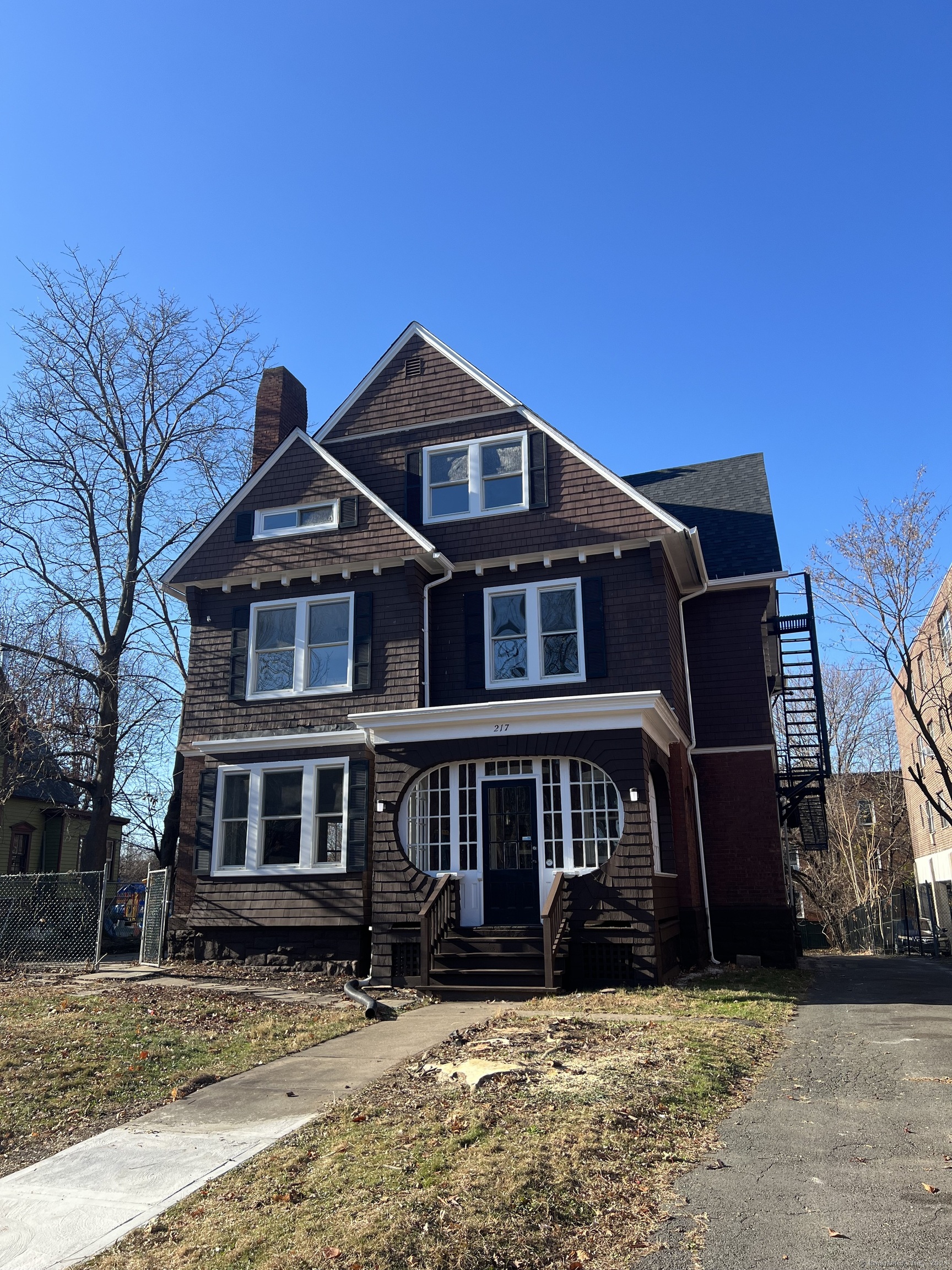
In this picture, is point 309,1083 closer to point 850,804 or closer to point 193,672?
point 193,672

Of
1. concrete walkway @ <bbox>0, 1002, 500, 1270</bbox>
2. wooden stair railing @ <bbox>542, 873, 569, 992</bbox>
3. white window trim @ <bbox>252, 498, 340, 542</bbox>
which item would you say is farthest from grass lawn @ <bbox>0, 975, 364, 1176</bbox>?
white window trim @ <bbox>252, 498, 340, 542</bbox>

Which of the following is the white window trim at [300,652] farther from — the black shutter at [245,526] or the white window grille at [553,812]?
the white window grille at [553,812]

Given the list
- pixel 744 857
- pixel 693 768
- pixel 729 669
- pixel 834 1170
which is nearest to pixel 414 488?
pixel 729 669

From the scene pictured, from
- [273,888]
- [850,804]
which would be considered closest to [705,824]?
[273,888]

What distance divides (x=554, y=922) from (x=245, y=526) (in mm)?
9730

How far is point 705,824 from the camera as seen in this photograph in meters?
18.1

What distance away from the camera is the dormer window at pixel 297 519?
57.7 ft

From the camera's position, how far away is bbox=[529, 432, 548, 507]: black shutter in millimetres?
16969

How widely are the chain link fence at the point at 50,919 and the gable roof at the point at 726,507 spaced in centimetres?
1288

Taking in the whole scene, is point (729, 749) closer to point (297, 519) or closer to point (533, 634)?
point (533, 634)

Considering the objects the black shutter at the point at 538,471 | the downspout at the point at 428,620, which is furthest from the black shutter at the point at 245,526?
the black shutter at the point at 538,471

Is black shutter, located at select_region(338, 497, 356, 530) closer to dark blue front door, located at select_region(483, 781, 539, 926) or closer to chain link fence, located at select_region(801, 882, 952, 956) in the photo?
dark blue front door, located at select_region(483, 781, 539, 926)

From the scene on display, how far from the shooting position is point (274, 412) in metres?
20.1

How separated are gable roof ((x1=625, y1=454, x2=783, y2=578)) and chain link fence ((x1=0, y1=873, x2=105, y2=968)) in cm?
1288
